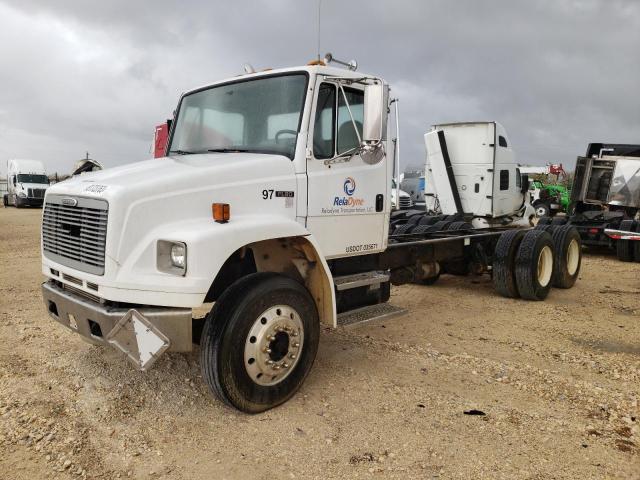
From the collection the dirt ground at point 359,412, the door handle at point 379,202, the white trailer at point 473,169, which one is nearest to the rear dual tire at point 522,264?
the dirt ground at point 359,412

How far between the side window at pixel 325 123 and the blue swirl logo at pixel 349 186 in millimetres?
290

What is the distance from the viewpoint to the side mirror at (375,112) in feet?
12.5

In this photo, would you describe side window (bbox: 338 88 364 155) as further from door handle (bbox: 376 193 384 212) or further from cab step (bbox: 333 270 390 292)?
cab step (bbox: 333 270 390 292)

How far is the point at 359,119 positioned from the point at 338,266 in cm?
133

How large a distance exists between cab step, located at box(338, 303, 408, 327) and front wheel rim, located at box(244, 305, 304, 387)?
0.65 m

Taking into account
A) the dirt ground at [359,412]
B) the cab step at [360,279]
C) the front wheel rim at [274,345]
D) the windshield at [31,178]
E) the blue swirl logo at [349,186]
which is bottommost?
the dirt ground at [359,412]

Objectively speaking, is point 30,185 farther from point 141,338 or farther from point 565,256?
point 141,338

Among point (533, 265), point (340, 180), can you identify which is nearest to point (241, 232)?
point (340, 180)

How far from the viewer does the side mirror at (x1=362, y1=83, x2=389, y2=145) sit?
12.5 feet

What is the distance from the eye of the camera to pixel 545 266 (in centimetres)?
779

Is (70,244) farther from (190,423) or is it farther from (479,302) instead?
(479,302)

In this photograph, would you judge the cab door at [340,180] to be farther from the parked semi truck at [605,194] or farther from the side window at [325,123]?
the parked semi truck at [605,194]

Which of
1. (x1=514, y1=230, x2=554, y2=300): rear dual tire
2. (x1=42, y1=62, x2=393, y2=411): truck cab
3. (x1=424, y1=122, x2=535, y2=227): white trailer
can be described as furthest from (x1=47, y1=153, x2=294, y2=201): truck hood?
(x1=424, y1=122, x2=535, y2=227): white trailer

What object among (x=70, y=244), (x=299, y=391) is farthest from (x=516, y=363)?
(x=70, y=244)
